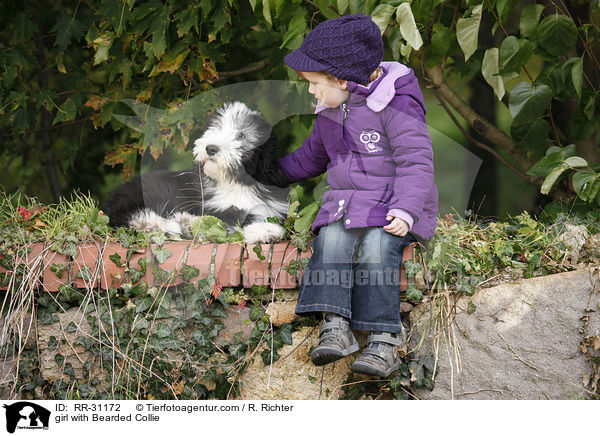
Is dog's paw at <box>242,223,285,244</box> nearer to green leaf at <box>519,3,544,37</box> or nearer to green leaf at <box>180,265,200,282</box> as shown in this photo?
green leaf at <box>180,265,200,282</box>

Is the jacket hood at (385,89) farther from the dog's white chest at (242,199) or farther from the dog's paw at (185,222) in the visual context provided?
the dog's paw at (185,222)

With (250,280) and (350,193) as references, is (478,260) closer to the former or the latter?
(350,193)

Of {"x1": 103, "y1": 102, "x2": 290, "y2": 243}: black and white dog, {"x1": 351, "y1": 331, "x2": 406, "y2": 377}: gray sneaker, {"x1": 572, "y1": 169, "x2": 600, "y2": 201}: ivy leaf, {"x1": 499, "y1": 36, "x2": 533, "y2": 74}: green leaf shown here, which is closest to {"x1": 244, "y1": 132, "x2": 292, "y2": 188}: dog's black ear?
{"x1": 103, "y1": 102, "x2": 290, "y2": 243}: black and white dog

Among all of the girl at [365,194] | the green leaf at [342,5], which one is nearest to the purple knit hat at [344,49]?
the girl at [365,194]

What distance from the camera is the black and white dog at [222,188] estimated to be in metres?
2.39

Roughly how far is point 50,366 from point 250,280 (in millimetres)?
922

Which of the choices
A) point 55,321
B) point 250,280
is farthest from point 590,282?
point 55,321

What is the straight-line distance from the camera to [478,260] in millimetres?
2332

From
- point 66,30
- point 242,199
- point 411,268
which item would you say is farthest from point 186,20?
point 411,268

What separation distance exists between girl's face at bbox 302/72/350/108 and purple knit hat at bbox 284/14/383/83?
7 centimetres

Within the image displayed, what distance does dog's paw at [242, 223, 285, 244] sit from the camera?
2400 millimetres
